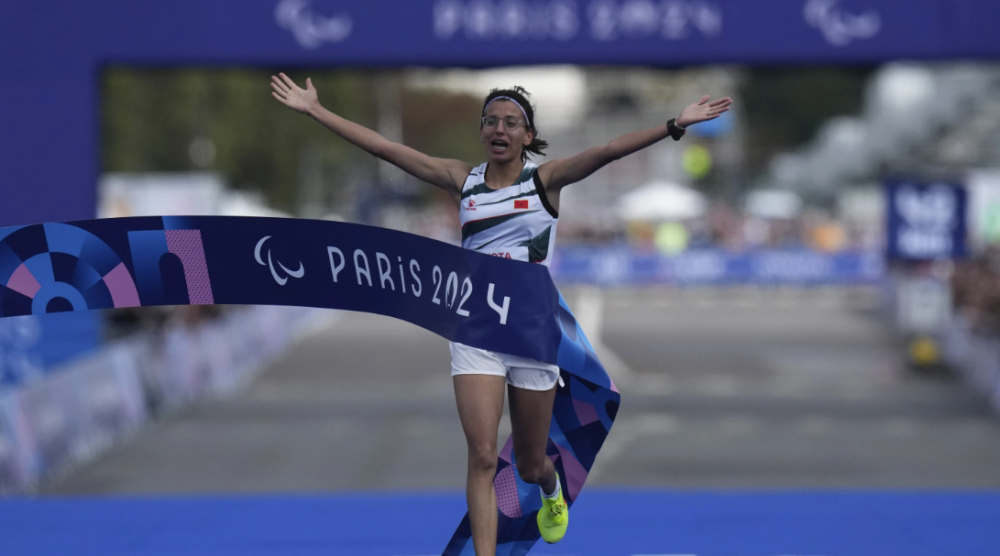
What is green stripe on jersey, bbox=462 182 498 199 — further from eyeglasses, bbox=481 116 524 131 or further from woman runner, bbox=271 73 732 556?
eyeglasses, bbox=481 116 524 131

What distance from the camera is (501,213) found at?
5.69m

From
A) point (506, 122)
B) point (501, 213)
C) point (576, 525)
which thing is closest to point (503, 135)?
point (506, 122)

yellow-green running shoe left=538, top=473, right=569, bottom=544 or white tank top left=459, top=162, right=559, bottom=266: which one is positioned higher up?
white tank top left=459, top=162, right=559, bottom=266

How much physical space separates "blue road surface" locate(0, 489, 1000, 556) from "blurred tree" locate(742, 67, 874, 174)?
3652 inches

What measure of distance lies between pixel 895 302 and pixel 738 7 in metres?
17.0

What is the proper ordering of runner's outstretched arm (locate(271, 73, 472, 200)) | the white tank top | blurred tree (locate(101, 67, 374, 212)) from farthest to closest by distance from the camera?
1. blurred tree (locate(101, 67, 374, 212))
2. runner's outstretched arm (locate(271, 73, 472, 200))
3. the white tank top

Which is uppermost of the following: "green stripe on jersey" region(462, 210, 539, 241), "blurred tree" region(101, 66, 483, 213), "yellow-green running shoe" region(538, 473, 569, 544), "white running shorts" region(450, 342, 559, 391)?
"blurred tree" region(101, 66, 483, 213)

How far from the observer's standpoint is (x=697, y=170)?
59.7 meters

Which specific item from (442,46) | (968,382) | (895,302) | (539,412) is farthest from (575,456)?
(895,302)

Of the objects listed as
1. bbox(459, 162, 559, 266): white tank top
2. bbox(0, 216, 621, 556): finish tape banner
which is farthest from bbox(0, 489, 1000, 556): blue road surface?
bbox(459, 162, 559, 266): white tank top

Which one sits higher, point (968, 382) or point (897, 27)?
point (897, 27)

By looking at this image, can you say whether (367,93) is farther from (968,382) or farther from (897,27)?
(897,27)

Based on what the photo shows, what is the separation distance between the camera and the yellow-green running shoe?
6199 mm

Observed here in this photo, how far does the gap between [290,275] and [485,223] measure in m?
0.87
